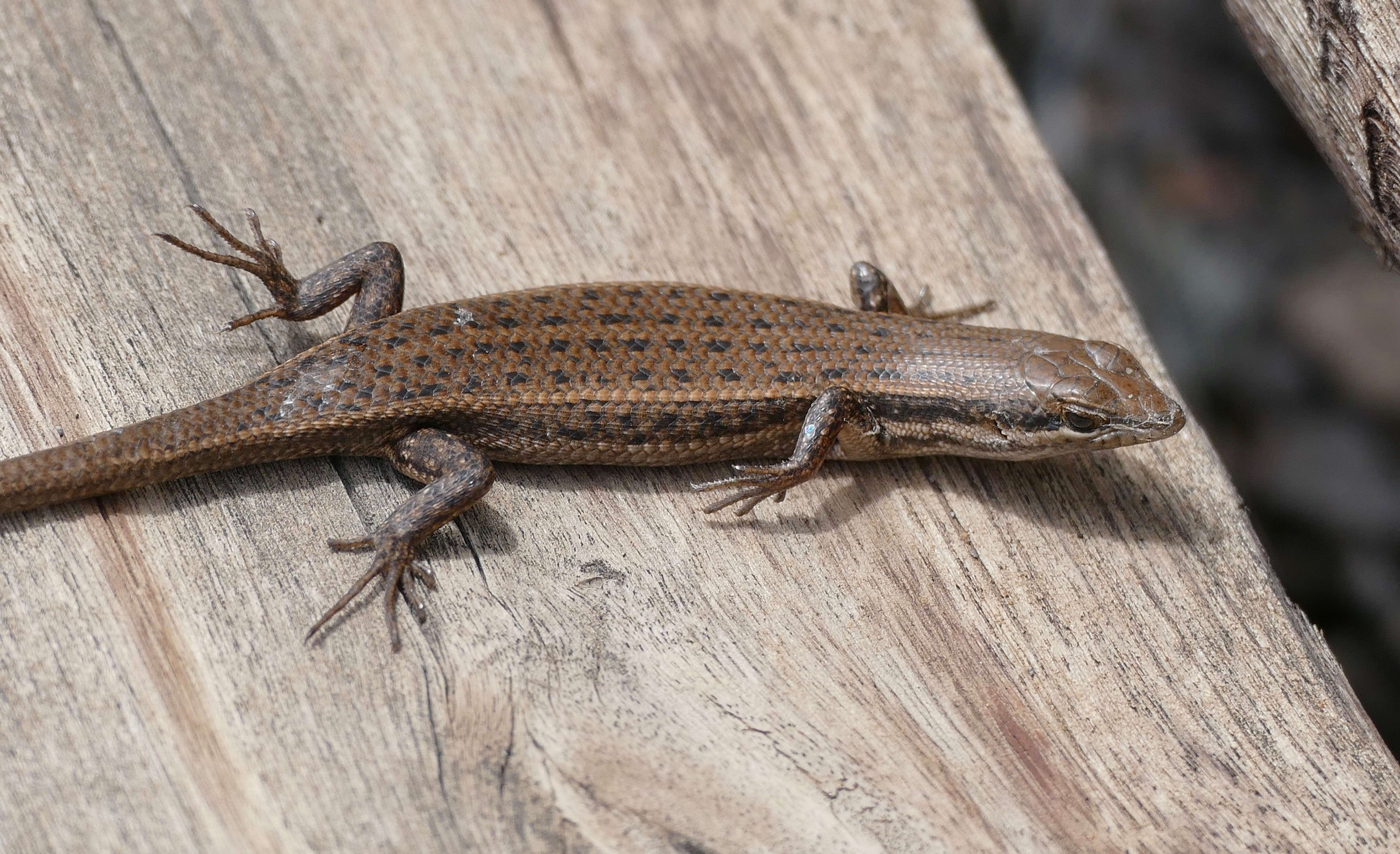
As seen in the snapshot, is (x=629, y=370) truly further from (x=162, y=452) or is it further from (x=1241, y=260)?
(x=1241, y=260)

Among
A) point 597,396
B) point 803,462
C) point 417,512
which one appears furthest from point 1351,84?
point 417,512

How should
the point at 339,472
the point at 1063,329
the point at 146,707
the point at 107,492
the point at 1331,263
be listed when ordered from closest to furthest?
the point at 146,707 < the point at 107,492 < the point at 339,472 < the point at 1063,329 < the point at 1331,263

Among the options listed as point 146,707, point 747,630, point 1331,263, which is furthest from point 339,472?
point 1331,263

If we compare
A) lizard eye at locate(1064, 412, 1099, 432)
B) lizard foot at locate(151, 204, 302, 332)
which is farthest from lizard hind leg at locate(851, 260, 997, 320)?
lizard foot at locate(151, 204, 302, 332)

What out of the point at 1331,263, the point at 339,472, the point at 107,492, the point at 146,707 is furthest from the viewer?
the point at 1331,263

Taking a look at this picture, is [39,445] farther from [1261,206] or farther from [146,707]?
[1261,206]

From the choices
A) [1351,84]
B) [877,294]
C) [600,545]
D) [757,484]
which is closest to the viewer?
[600,545]
